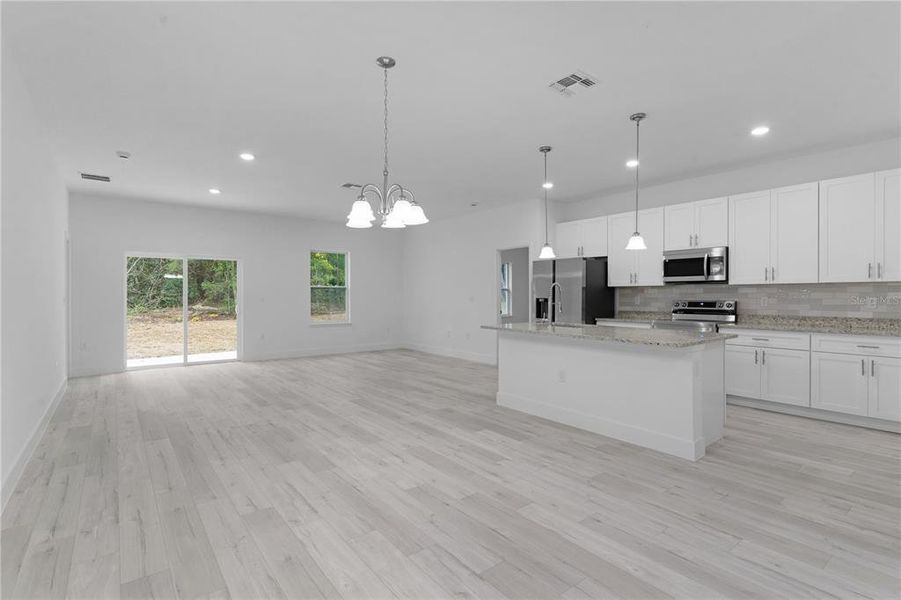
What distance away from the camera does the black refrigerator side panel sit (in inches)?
246

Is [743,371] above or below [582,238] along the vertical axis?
below

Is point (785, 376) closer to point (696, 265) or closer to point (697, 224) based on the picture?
point (696, 265)

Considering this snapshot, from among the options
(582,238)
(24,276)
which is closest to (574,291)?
(582,238)

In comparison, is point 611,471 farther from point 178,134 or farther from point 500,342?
point 178,134

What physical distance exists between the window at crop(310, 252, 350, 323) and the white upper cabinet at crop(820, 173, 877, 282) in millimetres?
7903

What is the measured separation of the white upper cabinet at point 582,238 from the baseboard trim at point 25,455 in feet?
21.3

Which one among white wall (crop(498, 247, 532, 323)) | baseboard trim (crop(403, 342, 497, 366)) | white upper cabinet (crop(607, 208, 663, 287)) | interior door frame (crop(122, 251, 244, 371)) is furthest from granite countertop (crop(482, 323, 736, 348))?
interior door frame (crop(122, 251, 244, 371))

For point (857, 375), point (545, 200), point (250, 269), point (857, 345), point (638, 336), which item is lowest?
point (857, 375)

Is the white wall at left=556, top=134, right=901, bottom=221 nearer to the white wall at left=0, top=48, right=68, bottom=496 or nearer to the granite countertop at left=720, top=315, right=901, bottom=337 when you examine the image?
the granite countertop at left=720, top=315, right=901, bottom=337

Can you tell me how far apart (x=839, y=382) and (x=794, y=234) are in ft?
5.18

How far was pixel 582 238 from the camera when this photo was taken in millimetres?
6738

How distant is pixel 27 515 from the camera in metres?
2.48

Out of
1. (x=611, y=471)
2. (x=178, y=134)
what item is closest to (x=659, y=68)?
(x=611, y=471)

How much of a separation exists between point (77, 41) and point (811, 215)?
6395 millimetres
